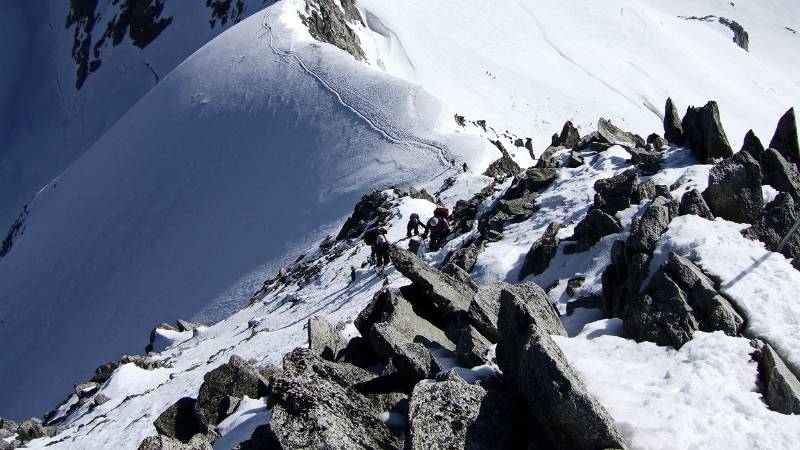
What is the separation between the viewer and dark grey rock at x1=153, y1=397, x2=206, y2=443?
37.4 feet

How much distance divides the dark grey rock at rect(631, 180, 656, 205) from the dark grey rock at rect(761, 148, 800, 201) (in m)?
2.23

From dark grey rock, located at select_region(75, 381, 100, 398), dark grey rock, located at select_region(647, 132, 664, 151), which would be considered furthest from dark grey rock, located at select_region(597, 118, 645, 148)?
dark grey rock, located at select_region(75, 381, 100, 398)

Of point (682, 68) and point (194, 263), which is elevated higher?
point (194, 263)

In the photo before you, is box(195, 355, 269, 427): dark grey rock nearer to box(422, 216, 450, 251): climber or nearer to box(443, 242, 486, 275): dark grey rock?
box(443, 242, 486, 275): dark grey rock

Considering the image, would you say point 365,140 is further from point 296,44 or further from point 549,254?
point 549,254

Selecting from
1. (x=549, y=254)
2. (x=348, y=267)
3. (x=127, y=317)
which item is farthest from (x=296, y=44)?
(x=549, y=254)

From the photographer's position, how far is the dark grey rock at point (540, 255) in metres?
15.4

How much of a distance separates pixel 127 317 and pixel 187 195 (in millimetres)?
7131

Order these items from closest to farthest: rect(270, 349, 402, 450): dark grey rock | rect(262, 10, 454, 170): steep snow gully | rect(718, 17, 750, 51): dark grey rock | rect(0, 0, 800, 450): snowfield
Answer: rect(270, 349, 402, 450): dark grey rock → rect(0, 0, 800, 450): snowfield → rect(262, 10, 454, 170): steep snow gully → rect(718, 17, 750, 51): dark grey rock

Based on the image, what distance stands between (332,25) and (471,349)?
41.2 meters

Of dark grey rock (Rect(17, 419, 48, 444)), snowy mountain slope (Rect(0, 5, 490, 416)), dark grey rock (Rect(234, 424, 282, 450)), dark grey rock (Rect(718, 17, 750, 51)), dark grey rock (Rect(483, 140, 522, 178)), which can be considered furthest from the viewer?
dark grey rock (Rect(718, 17, 750, 51))

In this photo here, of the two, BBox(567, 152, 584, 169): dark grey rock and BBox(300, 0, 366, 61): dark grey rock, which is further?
BBox(300, 0, 366, 61): dark grey rock

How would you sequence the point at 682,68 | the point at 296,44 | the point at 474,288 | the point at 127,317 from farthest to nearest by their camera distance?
the point at 682,68
the point at 296,44
the point at 127,317
the point at 474,288

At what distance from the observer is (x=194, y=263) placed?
32250mm
